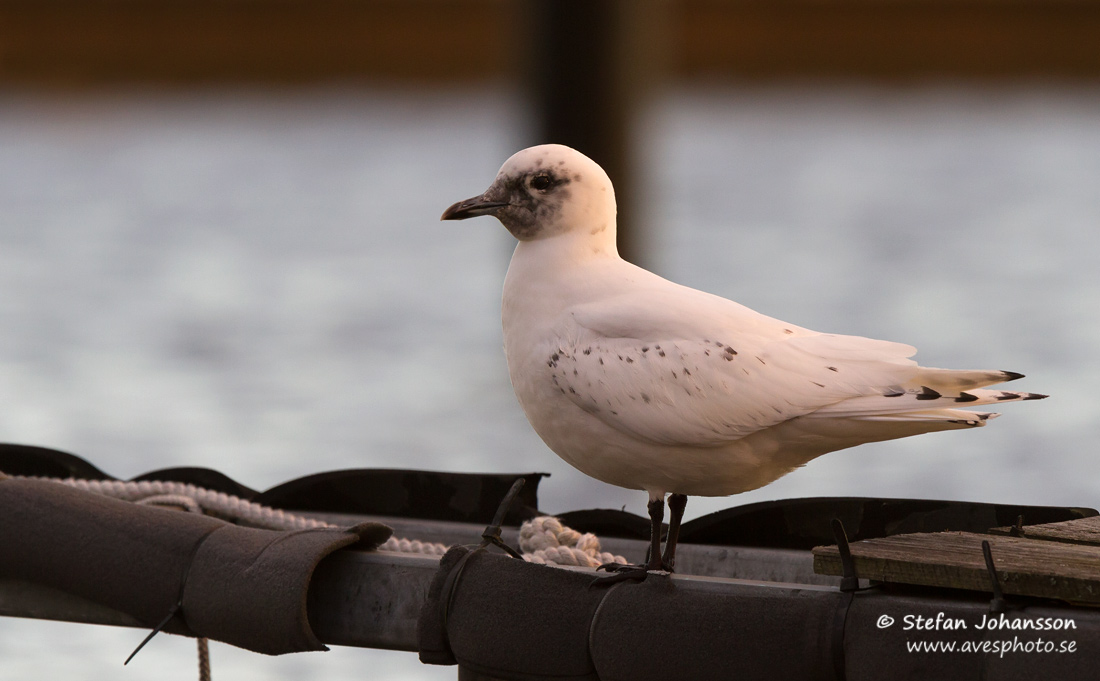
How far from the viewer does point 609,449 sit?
7.01 ft

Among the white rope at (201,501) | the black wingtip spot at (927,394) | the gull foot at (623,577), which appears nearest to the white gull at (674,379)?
the black wingtip spot at (927,394)

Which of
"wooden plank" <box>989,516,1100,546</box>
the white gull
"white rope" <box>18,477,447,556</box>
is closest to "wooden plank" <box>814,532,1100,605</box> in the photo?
"wooden plank" <box>989,516,1100,546</box>

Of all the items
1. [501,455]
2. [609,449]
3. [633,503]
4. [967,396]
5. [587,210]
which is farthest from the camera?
[501,455]

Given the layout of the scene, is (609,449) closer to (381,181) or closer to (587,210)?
(587,210)

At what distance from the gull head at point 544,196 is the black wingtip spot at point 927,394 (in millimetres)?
615

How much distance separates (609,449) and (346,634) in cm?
47

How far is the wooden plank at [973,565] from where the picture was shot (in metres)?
1.72

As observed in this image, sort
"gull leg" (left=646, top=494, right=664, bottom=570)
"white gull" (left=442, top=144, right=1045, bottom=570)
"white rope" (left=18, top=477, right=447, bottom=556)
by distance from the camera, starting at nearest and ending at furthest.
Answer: "white gull" (left=442, top=144, right=1045, bottom=570) → "gull leg" (left=646, top=494, right=664, bottom=570) → "white rope" (left=18, top=477, right=447, bottom=556)

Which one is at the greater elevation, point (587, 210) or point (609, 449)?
point (587, 210)

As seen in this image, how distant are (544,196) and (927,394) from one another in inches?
27.2

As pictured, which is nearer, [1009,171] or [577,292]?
[577,292]

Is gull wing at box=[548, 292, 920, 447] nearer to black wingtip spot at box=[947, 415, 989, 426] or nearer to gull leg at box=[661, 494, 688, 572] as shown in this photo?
black wingtip spot at box=[947, 415, 989, 426]

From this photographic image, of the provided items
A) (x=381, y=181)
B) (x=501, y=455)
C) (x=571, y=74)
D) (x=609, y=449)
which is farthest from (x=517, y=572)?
(x=381, y=181)

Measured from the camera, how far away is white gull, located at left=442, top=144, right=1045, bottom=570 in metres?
2.06
